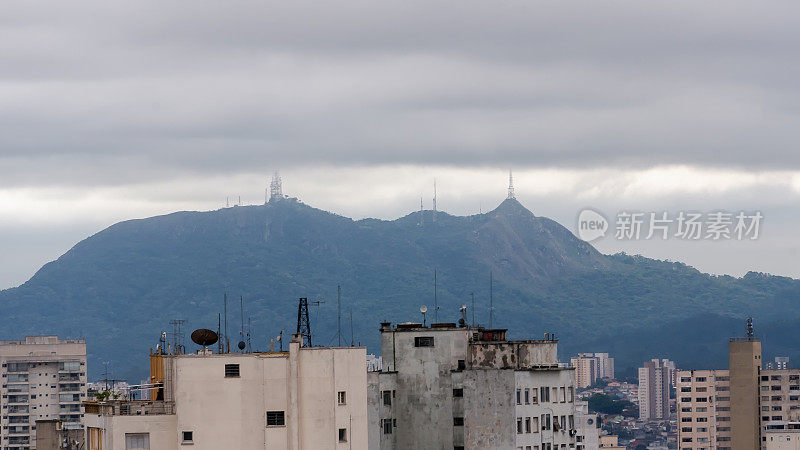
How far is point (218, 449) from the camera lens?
230 feet

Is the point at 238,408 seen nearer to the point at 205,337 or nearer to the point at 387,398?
the point at 205,337

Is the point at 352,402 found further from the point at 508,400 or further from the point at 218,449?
the point at 508,400

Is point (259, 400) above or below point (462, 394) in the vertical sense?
above

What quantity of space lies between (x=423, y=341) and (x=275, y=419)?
31.2 meters

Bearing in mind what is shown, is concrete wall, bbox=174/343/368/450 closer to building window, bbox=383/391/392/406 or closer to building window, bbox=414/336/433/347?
building window, bbox=383/391/392/406

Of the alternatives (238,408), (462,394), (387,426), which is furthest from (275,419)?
(387,426)

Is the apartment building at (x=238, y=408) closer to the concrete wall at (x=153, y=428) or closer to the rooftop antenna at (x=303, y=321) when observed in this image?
the concrete wall at (x=153, y=428)

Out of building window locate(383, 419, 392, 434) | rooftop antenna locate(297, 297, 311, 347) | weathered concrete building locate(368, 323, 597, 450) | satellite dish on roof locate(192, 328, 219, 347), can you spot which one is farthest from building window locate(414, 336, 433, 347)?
satellite dish on roof locate(192, 328, 219, 347)

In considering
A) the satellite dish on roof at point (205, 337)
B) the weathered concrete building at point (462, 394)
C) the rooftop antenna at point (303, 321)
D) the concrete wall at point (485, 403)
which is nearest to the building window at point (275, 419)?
the rooftop antenna at point (303, 321)

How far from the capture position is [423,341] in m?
101

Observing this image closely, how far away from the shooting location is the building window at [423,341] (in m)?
101

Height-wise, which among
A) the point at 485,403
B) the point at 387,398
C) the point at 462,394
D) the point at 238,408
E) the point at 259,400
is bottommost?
the point at 485,403

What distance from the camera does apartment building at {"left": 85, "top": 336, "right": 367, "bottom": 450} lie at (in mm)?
70312

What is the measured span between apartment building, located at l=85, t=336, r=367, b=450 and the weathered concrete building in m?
27.1
